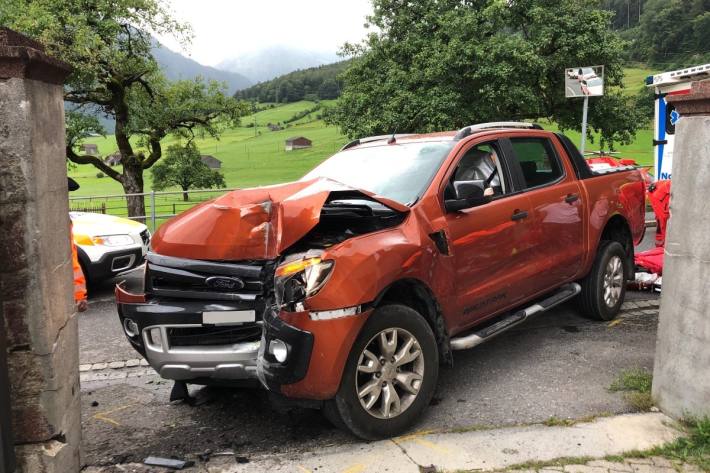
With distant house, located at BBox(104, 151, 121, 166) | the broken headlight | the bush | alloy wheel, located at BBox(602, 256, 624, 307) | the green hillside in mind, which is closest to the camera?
the broken headlight

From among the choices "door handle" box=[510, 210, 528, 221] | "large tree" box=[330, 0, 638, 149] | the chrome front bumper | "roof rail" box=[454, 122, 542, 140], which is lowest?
the chrome front bumper

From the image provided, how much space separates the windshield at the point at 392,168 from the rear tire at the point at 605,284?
214 cm

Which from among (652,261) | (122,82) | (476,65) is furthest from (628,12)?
(652,261)

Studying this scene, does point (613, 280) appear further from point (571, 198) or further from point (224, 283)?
point (224, 283)

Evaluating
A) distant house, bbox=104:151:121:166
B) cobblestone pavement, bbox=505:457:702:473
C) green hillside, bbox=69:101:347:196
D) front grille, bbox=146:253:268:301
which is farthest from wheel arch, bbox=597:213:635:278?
green hillside, bbox=69:101:347:196

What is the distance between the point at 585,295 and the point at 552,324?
1.41 feet

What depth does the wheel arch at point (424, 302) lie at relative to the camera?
136 inches

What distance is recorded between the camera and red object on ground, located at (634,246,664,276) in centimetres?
666

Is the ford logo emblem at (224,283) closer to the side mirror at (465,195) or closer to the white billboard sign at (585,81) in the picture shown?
the side mirror at (465,195)

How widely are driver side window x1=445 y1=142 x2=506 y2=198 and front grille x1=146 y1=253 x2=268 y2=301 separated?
1.77 meters

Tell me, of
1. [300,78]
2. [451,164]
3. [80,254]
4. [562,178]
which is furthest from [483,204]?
[300,78]

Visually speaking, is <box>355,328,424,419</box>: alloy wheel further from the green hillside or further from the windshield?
the green hillside

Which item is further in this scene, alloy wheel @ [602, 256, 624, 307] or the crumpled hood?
alloy wheel @ [602, 256, 624, 307]

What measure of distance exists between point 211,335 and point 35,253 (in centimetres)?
114
